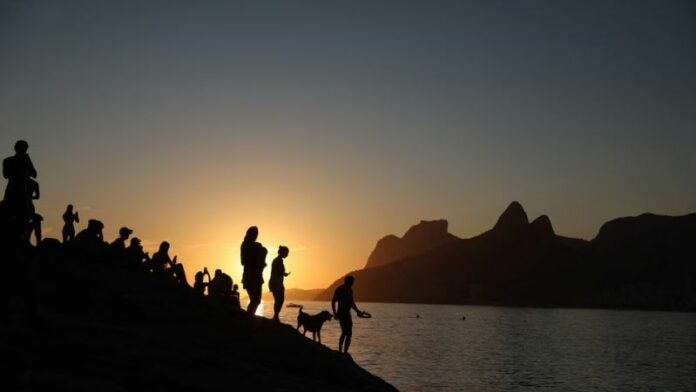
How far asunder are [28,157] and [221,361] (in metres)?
5.07

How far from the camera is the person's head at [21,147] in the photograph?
35.3ft

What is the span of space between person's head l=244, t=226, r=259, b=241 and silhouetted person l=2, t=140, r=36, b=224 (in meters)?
5.47

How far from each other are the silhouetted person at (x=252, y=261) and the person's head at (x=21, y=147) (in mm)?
5802

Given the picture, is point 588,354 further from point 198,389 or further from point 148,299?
point 198,389

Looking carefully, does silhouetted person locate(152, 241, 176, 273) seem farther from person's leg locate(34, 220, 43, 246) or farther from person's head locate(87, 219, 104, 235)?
person's leg locate(34, 220, 43, 246)

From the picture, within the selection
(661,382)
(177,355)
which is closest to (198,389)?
(177,355)

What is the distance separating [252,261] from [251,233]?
2.43 ft

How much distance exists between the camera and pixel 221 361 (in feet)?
34.0

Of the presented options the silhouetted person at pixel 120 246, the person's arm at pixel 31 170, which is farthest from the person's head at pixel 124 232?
the person's arm at pixel 31 170

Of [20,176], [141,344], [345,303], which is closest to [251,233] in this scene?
[345,303]

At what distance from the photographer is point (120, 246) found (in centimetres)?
2044

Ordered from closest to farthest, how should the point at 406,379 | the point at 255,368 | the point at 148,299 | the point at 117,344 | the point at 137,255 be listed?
the point at 117,344, the point at 255,368, the point at 148,299, the point at 137,255, the point at 406,379

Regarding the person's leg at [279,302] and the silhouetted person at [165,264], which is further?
the silhouetted person at [165,264]

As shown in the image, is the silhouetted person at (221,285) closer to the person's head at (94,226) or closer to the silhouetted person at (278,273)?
the person's head at (94,226)
